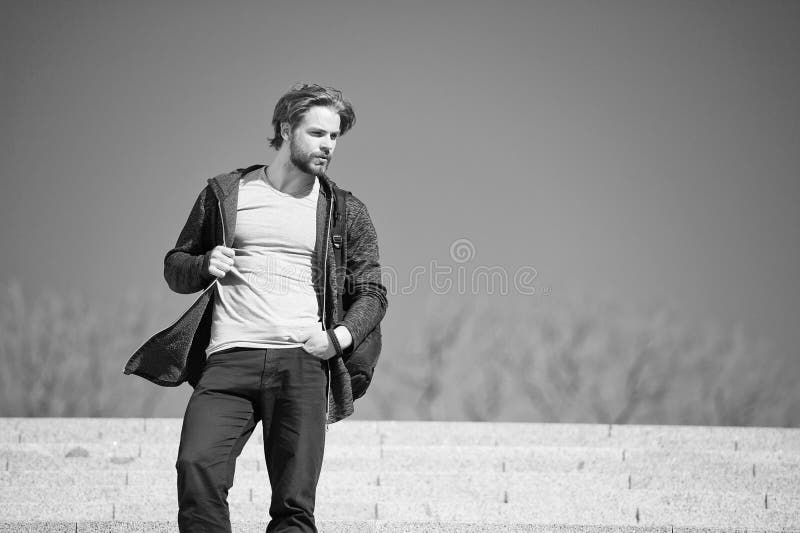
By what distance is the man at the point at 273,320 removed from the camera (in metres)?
2.38

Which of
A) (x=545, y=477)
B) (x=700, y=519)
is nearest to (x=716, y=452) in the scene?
(x=545, y=477)

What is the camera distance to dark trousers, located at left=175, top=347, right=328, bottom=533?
234 centimetres

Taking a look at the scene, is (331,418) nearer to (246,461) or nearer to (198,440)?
(198,440)

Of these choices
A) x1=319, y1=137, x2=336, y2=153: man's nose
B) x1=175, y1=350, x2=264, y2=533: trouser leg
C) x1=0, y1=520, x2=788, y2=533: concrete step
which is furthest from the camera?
x1=0, y1=520, x2=788, y2=533: concrete step

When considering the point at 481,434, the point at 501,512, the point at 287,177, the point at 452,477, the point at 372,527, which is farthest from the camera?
the point at 481,434

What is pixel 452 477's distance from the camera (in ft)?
15.9

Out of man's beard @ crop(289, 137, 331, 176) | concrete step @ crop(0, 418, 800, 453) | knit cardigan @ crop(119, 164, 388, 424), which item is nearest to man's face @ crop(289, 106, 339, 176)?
man's beard @ crop(289, 137, 331, 176)

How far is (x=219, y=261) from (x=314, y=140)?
36 centimetres

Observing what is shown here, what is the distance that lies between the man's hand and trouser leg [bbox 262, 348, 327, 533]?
0.02m

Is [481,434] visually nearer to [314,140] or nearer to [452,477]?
[452,477]

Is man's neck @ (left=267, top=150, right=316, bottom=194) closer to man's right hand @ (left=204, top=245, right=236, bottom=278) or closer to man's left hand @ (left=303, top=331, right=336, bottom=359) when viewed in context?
man's right hand @ (left=204, top=245, right=236, bottom=278)

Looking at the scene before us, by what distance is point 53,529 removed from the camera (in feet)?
12.1

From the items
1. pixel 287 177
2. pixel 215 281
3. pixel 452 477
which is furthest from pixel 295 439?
pixel 452 477

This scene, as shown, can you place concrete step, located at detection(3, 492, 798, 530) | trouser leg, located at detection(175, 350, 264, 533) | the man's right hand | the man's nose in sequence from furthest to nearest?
concrete step, located at detection(3, 492, 798, 530)
the man's nose
the man's right hand
trouser leg, located at detection(175, 350, 264, 533)
